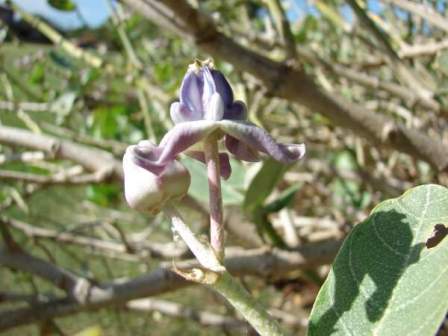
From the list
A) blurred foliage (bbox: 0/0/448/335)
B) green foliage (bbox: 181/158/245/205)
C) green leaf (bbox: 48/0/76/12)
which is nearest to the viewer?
green foliage (bbox: 181/158/245/205)

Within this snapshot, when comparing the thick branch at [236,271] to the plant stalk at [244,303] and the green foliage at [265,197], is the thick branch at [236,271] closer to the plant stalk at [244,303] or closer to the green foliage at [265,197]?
the green foliage at [265,197]

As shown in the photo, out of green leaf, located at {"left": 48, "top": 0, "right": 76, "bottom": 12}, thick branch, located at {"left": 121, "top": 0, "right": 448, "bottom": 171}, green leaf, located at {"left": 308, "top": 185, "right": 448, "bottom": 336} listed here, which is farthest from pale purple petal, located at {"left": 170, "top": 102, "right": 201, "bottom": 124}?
green leaf, located at {"left": 48, "top": 0, "right": 76, "bottom": 12}

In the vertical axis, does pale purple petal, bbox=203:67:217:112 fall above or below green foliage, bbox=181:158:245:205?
above

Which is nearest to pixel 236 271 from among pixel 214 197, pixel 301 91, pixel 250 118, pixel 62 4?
pixel 301 91

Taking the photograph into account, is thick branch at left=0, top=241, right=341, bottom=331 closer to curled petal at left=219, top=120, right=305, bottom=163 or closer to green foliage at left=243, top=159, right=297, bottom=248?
green foliage at left=243, top=159, right=297, bottom=248

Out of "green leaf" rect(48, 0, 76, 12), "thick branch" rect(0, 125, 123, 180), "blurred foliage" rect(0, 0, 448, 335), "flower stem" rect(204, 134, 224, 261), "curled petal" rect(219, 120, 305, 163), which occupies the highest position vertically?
"curled petal" rect(219, 120, 305, 163)

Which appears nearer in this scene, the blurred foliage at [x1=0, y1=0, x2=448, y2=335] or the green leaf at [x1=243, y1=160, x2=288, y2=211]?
the green leaf at [x1=243, y1=160, x2=288, y2=211]

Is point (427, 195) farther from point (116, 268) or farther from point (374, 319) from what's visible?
point (116, 268)

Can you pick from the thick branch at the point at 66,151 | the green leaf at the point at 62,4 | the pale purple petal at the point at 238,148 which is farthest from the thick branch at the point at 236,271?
the green leaf at the point at 62,4
